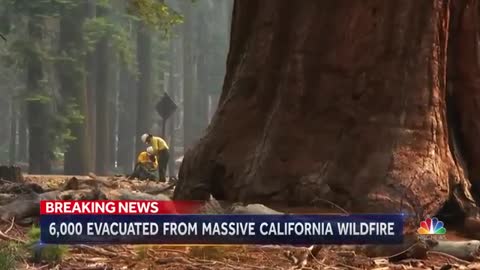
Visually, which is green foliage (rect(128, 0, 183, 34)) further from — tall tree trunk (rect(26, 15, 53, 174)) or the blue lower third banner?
tall tree trunk (rect(26, 15, 53, 174))

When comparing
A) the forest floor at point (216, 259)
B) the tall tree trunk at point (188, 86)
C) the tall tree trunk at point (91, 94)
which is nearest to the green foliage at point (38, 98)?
the tall tree trunk at point (91, 94)

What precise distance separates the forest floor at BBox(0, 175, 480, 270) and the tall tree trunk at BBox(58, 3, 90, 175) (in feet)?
88.0

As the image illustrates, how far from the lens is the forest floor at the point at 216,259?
5.43 metres

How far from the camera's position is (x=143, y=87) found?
41.2 metres

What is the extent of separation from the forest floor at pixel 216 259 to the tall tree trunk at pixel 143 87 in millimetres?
32796

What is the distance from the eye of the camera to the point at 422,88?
7.43 m

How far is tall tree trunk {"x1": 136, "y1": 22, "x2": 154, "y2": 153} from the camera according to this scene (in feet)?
131

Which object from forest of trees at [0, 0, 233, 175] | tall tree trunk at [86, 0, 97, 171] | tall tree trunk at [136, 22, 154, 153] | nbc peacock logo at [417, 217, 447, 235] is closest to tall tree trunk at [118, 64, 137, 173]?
forest of trees at [0, 0, 233, 175]

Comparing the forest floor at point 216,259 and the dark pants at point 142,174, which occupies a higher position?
the forest floor at point 216,259

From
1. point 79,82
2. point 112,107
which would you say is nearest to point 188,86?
point 112,107

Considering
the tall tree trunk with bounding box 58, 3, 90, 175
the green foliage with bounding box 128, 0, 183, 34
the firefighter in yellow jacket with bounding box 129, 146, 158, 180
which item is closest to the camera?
the green foliage with bounding box 128, 0, 183, 34

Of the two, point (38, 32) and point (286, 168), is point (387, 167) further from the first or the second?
point (38, 32)

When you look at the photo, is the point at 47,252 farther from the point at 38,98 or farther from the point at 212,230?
the point at 38,98

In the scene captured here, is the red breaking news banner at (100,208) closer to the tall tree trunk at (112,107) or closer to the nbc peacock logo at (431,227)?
the nbc peacock logo at (431,227)
